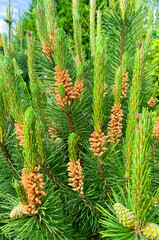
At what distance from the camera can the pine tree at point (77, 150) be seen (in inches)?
20.6

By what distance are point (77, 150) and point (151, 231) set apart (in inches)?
16.8

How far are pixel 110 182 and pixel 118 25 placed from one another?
0.77 meters

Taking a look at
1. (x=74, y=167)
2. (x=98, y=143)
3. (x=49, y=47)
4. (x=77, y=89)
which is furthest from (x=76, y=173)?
(x=49, y=47)

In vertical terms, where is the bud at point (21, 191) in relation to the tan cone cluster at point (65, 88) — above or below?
below

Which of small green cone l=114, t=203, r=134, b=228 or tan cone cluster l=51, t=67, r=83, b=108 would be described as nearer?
small green cone l=114, t=203, r=134, b=228

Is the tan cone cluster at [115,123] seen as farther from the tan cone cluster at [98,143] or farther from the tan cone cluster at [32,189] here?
the tan cone cluster at [32,189]

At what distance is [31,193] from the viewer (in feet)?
1.87

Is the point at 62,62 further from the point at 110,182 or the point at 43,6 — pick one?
the point at 110,182

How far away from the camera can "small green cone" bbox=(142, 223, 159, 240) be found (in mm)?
480

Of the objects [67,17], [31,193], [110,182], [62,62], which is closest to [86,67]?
[62,62]

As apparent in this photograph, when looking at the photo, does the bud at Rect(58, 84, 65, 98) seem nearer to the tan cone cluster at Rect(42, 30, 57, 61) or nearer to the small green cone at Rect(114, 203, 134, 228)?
the tan cone cluster at Rect(42, 30, 57, 61)

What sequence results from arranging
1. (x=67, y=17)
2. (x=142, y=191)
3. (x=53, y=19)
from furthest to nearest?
(x=67, y=17)
(x=53, y=19)
(x=142, y=191)

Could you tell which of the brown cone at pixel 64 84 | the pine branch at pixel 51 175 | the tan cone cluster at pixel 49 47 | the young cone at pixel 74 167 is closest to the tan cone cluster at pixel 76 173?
the young cone at pixel 74 167

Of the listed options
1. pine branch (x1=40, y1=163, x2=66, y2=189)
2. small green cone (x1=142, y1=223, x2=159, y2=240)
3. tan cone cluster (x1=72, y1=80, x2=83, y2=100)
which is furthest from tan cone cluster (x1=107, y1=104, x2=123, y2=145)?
small green cone (x1=142, y1=223, x2=159, y2=240)
